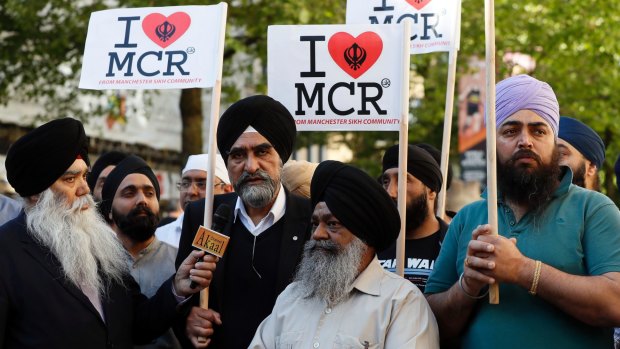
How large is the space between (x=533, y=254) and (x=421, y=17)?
2831 mm

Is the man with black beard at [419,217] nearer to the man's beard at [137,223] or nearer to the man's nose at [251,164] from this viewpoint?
the man's nose at [251,164]

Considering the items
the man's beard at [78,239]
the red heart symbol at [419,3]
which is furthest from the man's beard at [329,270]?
the red heart symbol at [419,3]

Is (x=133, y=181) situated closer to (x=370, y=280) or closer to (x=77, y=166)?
(x=77, y=166)

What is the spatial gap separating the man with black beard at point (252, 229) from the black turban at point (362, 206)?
2.07ft

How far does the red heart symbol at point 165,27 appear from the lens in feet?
19.4

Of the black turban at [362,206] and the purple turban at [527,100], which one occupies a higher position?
the purple turban at [527,100]

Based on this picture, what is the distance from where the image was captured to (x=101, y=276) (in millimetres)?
5246

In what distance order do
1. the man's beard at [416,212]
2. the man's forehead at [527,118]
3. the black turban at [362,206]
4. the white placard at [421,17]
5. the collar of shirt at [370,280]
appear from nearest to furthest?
the man's forehead at [527,118], the collar of shirt at [370,280], the black turban at [362,206], the man's beard at [416,212], the white placard at [421,17]

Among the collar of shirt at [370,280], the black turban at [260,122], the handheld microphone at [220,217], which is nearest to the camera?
the collar of shirt at [370,280]

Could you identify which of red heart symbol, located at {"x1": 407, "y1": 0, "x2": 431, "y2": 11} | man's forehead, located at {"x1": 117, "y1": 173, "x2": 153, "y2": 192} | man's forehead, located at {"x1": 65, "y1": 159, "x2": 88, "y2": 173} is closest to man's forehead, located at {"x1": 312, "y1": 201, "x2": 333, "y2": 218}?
man's forehead, located at {"x1": 65, "y1": 159, "x2": 88, "y2": 173}

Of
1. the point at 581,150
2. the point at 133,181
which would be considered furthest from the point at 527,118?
the point at 133,181

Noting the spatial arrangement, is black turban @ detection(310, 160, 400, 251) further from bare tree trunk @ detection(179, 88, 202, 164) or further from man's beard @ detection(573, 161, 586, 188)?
bare tree trunk @ detection(179, 88, 202, 164)

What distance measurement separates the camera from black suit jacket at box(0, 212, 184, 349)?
Answer: 479cm

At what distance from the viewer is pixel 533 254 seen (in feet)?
13.8
